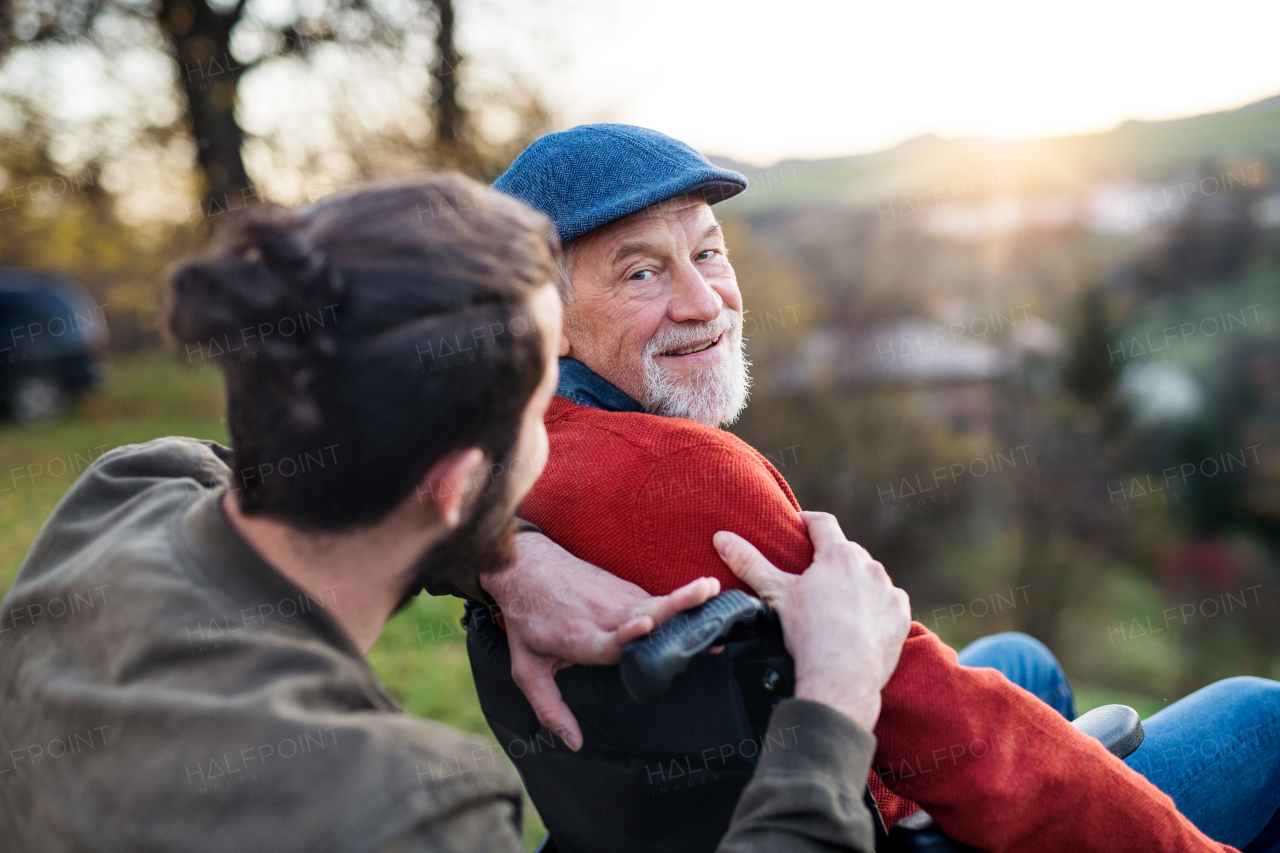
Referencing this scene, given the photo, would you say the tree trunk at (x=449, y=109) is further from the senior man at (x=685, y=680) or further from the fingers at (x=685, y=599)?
the fingers at (x=685, y=599)

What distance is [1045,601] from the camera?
16.8 m

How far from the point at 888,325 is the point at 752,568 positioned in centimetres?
1769

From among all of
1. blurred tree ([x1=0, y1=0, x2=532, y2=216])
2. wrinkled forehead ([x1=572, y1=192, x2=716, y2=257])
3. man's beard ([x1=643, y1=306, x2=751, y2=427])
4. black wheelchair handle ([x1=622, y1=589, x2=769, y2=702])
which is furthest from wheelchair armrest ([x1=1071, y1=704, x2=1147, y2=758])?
blurred tree ([x1=0, y1=0, x2=532, y2=216])

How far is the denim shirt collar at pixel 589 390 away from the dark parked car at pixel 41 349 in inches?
556

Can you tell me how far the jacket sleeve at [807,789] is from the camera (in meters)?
1.05

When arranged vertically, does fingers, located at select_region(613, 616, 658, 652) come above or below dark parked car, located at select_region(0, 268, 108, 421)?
above

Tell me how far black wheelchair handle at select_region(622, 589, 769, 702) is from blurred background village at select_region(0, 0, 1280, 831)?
67 centimetres

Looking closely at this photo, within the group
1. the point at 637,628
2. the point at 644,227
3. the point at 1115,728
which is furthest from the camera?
the point at 644,227

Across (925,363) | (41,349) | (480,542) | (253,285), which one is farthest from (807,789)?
(925,363)

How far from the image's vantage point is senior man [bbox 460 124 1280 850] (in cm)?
125

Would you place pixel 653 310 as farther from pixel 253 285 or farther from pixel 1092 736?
pixel 1092 736

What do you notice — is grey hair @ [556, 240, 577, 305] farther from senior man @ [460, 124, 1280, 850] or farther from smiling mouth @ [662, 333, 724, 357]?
smiling mouth @ [662, 333, 724, 357]

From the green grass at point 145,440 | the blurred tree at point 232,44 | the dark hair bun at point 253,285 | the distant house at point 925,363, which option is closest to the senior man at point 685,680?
the dark hair bun at point 253,285

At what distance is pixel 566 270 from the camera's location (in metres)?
1.93
